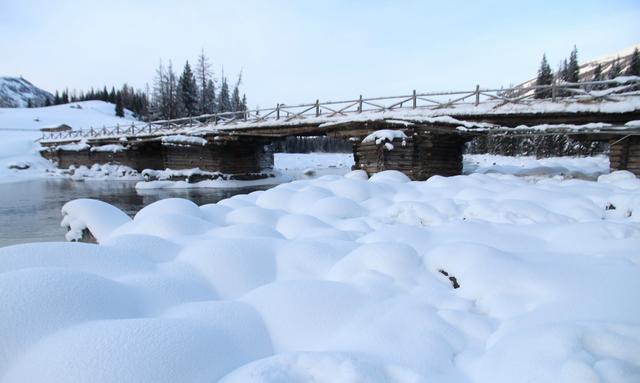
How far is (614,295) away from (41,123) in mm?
86346

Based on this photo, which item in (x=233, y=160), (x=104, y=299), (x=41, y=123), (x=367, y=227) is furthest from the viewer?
(x=41, y=123)

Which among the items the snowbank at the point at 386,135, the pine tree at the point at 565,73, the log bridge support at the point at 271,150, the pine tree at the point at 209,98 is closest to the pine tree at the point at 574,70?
the pine tree at the point at 565,73

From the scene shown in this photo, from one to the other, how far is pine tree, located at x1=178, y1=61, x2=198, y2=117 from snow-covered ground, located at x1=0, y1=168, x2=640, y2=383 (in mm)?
53348

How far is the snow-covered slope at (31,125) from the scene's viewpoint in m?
37.7

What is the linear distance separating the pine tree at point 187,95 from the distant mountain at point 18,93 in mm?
122682

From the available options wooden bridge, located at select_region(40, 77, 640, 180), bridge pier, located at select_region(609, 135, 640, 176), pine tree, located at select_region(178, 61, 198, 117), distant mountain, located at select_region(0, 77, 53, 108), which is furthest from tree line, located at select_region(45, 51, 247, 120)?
distant mountain, located at select_region(0, 77, 53, 108)

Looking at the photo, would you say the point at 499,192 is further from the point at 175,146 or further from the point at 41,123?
the point at 41,123

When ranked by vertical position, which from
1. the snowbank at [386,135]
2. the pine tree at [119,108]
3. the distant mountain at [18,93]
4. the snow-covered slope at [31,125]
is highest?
the distant mountain at [18,93]

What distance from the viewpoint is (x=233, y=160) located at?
27.0 m

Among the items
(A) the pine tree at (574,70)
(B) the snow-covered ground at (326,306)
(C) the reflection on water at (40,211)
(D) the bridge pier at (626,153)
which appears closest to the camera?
(B) the snow-covered ground at (326,306)

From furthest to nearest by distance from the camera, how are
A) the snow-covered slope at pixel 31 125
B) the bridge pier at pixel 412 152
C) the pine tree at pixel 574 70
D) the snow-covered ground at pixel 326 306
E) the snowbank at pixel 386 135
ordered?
the pine tree at pixel 574 70 < the snow-covered slope at pixel 31 125 < the bridge pier at pixel 412 152 < the snowbank at pixel 386 135 < the snow-covered ground at pixel 326 306

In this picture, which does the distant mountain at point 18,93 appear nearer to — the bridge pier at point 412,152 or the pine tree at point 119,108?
the pine tree at point 119,108

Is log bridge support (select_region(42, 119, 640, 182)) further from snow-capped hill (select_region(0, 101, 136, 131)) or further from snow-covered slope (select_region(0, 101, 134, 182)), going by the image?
snow-capped hill (select_region(0, 101, 136, 131))

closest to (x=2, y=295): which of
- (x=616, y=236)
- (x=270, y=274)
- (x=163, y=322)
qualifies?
(x=163, y=322)
